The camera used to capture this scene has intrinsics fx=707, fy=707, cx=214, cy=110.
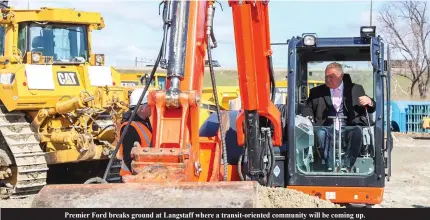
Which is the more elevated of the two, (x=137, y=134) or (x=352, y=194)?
(x=137, y=134)

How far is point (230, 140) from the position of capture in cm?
726

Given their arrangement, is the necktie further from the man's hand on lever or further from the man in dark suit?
the man's hand on lever

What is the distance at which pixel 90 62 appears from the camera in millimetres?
11750

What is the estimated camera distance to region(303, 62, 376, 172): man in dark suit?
6.93 meters

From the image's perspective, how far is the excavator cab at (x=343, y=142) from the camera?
6.78 meters

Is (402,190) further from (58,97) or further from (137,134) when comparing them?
(137,134)

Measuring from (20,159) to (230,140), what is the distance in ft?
13.6

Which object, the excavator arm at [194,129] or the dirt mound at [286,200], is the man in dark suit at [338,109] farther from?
the dirt mound at [286,200]

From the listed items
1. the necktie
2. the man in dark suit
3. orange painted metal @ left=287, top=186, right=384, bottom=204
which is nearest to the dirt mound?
orange painted metal @ left=287, top=186, right=384, bottom=204

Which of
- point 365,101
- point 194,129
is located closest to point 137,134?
point 194,129

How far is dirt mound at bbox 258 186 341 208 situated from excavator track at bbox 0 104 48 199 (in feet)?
17.5

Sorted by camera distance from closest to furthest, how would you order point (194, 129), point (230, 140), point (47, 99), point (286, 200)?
point (194, 129)
point (286, 200)
point (230, 140)
point (47, 99)
